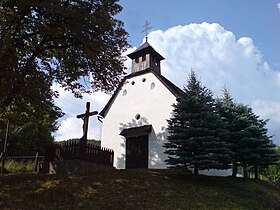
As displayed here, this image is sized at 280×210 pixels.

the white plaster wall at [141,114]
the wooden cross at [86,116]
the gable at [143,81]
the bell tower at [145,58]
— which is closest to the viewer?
the wooden cross at [86,116]

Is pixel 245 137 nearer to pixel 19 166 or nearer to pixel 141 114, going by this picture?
pixel 141 114

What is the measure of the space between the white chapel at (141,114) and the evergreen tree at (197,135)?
3.70 m

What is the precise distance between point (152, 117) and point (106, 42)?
764 centimetres

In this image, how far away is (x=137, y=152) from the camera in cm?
1997

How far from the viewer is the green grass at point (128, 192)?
9.88 metres

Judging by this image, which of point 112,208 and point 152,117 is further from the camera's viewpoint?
point 152,117

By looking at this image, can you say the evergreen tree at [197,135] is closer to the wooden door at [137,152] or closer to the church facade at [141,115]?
the church facade at [141,115]

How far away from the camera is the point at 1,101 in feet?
44.4

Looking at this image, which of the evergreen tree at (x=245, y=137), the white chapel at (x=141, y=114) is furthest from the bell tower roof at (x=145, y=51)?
the evergreen tree at (x=245, y=137)

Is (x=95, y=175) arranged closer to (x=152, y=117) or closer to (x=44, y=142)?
(x=152, y=117)

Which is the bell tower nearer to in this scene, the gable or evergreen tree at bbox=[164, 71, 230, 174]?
the gable

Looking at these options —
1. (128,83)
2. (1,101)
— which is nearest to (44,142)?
(128,83)

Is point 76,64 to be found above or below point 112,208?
above

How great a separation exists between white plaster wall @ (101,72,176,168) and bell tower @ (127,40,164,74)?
0.87m
